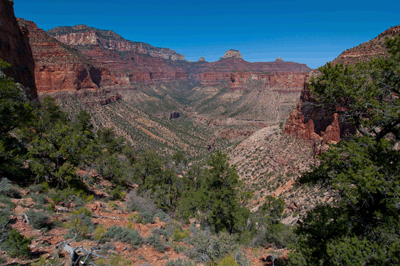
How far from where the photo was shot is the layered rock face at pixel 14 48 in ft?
94.2

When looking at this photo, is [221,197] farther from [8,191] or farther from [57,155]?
[8,191]

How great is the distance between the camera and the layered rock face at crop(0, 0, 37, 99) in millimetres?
28719

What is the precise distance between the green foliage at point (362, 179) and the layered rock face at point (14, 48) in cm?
3451

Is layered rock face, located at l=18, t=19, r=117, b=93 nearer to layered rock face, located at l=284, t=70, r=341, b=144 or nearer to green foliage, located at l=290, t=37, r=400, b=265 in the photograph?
layered rock face, located at l=284, t=70, r=341, b=144

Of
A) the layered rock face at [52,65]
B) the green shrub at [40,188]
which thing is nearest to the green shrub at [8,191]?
the green shrub at [40,188]

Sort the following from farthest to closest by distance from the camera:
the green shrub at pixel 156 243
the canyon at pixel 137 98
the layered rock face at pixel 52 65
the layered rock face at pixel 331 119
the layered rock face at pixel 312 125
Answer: the canyon at pixel 137 98
the layered rock face at pixel 52 65
the layered rock face at pixel 312 125
the layered rock face at pixel 331 119
the green shrub at pixel 156 243

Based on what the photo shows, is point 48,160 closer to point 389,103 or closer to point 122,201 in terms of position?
point 122,201

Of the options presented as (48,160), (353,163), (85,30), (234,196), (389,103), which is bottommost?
(234,196)

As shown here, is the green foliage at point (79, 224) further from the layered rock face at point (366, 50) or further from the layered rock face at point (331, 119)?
the layered rock face at point (366, 50)

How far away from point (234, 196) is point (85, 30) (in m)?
221

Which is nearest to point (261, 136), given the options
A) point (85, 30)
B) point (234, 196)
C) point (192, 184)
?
point (192, 184)

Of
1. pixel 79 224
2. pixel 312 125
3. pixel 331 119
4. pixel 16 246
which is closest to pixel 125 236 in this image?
pixel 79 224

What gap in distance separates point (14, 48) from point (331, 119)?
4752 cm

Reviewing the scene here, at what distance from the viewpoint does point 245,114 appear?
131 metres
